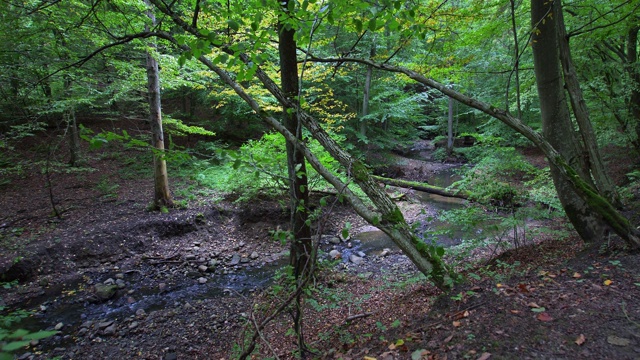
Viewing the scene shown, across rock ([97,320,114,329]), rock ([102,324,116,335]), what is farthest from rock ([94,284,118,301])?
rock ([102,324,116,335])

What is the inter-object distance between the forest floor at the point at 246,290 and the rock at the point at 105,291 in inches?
1.4

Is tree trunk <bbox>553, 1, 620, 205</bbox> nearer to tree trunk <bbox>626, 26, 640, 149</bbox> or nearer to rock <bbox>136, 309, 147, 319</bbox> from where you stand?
tree trunk <bbox>626, 26, 640, 149</bbox>

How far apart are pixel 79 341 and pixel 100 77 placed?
7679 millimetres

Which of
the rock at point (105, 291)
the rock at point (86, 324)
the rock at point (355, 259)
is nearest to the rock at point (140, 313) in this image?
the rock at point (86, 324)

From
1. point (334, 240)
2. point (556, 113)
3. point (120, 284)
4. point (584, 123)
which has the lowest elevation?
point (120, 284)

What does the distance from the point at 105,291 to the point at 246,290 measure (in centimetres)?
287

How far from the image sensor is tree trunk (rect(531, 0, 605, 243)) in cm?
415

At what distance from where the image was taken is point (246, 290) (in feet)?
22.1

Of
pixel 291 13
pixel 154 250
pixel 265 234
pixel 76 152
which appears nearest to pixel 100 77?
pixel 76 152

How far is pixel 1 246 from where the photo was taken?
7.18 m

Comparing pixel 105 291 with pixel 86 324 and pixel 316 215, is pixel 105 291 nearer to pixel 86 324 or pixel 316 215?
pixel 86 324

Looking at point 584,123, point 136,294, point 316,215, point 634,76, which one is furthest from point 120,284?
point 634,76

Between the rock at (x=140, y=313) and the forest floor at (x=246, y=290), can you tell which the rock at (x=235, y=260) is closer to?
the forest floor at (x=246, y=290)

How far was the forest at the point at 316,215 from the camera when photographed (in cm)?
265
